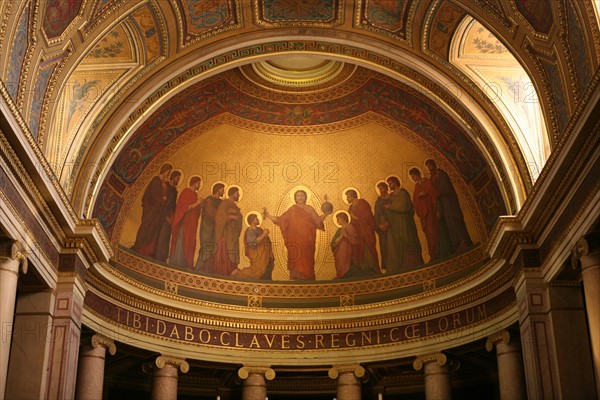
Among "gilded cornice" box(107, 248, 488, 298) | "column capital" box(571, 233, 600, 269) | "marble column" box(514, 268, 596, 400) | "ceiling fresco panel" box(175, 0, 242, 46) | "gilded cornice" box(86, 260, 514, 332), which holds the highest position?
"ceiling fresco panel" box(175, 0, 242, 46)

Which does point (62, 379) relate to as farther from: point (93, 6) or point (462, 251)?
point (462, 251)

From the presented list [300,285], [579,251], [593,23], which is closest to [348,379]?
[300,285]

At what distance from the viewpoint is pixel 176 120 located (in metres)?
20.4

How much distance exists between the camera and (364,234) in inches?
878

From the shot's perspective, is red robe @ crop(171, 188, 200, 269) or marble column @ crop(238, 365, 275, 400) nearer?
marble column @ crop(238, 365, 275, 400)

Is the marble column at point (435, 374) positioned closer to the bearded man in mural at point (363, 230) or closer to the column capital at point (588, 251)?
the bearded man in mural at point (363, 230)

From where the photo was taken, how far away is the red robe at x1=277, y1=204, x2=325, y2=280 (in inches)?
887

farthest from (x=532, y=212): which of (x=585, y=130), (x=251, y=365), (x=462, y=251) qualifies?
(x=251, y=365)

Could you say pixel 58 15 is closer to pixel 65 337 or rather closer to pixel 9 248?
pixel 9 248

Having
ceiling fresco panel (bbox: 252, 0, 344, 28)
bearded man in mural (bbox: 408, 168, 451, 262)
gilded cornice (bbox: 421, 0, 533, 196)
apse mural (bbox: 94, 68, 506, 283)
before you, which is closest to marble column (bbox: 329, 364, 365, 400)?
A: apse mural (bbox: 94, 68, 506, 283)

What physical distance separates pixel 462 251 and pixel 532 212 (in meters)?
4.65

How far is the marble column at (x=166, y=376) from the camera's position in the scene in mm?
19812

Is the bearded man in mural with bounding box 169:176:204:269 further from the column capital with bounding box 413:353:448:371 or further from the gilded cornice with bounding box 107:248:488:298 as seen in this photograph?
the column capital with bounding box 413:353:448:371

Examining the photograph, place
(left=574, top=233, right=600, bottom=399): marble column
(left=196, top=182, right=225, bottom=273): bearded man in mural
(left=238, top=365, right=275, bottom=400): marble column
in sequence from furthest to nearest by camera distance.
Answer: (left=196, top=182, right=225, bottom=273): bearded man in mural, (left=238, top=365, right=275, bottom=400): marble column, (left=574, top=233, right=600, bottom=399): marble column
